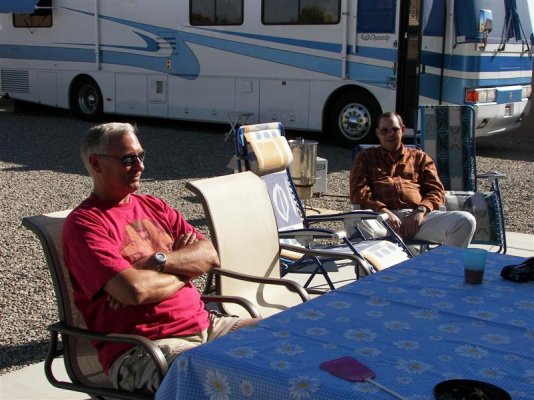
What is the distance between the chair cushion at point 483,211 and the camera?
5270 mm

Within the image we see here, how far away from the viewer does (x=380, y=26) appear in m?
9.73

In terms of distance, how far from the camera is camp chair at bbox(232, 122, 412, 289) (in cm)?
399

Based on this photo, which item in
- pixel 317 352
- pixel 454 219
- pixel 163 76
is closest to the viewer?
pixel 317 352

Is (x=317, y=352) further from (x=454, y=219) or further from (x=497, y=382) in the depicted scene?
(x=454, y=219)

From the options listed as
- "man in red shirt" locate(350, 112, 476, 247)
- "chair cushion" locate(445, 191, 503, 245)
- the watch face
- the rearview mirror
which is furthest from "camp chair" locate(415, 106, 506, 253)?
the rearview mirror

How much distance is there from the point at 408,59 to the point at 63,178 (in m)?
4.40

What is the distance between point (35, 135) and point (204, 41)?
273 centimetres

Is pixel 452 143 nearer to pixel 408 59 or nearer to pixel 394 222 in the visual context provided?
pixel 394 222

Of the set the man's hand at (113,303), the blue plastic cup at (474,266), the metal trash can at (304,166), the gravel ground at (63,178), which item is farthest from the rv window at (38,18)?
the blue plastic cup at (474,266)

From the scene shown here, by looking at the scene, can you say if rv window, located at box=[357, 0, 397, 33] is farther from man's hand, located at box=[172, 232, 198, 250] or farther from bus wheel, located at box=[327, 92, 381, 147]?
man's hand, located at box=[172, 232, 198, 250]

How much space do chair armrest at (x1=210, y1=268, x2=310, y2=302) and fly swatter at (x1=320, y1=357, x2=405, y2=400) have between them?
3.95 ft

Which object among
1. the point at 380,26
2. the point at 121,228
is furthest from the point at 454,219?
the point at 380,26

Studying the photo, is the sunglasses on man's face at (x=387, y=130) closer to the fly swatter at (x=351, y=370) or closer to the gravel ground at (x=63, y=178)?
the gravel ground at (x=63, y=178)

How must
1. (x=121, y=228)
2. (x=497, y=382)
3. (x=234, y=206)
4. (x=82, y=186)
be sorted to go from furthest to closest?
(x=82, y=186) < (x=234, y=206) < (x=121, y=228) < (x=497, y=382)
